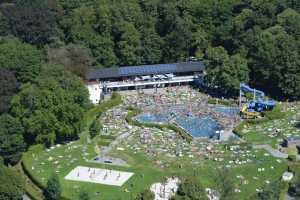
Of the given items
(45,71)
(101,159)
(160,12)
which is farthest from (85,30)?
(101,159)

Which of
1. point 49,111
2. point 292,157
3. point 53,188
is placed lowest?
point 53,188

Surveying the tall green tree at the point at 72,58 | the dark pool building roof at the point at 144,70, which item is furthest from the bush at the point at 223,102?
the tall green tree at the point at 72,58

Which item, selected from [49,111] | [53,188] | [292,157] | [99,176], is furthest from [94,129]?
[292,157]

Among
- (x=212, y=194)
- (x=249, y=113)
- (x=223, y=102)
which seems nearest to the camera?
(x=212, y=194)

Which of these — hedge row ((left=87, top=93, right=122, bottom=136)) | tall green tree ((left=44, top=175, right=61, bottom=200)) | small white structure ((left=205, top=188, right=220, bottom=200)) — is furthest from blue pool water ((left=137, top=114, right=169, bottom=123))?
tall green tree ((left=44, top=175, right=61, bottom=200))

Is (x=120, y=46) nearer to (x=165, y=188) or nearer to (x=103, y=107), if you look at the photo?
(x=103, y=107)

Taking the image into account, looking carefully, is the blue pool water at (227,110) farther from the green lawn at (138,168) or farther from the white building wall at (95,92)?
the white building wall at (95,92)

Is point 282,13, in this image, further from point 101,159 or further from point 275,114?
point 101,159
